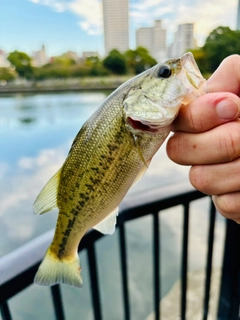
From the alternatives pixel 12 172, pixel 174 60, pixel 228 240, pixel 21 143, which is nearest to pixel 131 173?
pixel 174 60

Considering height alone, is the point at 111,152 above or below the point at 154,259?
above

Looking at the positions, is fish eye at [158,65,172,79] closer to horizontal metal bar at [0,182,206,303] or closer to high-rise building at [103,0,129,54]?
horizontal metal bar at [0,182,206,303]

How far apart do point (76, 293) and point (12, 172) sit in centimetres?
700

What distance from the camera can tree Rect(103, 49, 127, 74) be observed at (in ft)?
40.3

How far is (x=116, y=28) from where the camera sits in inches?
577

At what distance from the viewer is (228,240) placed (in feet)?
3.57

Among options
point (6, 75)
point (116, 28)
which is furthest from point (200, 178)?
point (116, 28)

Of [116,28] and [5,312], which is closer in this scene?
[5,312]

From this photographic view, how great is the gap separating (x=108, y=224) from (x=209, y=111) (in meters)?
0.37

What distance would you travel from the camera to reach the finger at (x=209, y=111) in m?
0.48

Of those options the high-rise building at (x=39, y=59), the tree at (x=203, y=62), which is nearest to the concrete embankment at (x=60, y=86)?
the high-rise building at (x=39, y=59)

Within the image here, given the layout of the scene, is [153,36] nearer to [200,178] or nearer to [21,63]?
[21,63]

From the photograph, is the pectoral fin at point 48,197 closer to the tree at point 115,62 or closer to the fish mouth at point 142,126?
the fish mouth at point 142,126

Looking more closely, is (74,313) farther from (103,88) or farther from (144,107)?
(103,88)
